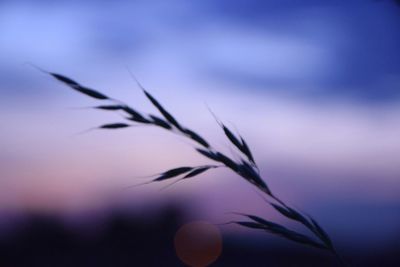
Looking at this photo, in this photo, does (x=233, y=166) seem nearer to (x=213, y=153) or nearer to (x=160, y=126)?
(x=213, y=153)

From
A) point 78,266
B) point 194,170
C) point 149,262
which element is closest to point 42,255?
point 78,266

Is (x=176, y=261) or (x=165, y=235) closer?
(x=176, y=261)

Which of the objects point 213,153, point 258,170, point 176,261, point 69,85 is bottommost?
point 176,261

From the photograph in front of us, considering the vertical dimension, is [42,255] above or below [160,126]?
below

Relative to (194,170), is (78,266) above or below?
below

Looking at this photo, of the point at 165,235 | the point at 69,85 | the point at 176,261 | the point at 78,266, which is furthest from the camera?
the point at 78,266

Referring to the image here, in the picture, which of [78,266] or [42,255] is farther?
A: [78,266]

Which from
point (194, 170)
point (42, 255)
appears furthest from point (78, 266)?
point (194, 170)

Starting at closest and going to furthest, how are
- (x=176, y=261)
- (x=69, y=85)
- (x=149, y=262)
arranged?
(x=69, y=85) < (x=149, y=262) < (x=176, y=261)

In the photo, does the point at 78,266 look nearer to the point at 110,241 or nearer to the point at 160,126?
the point at 110,241
